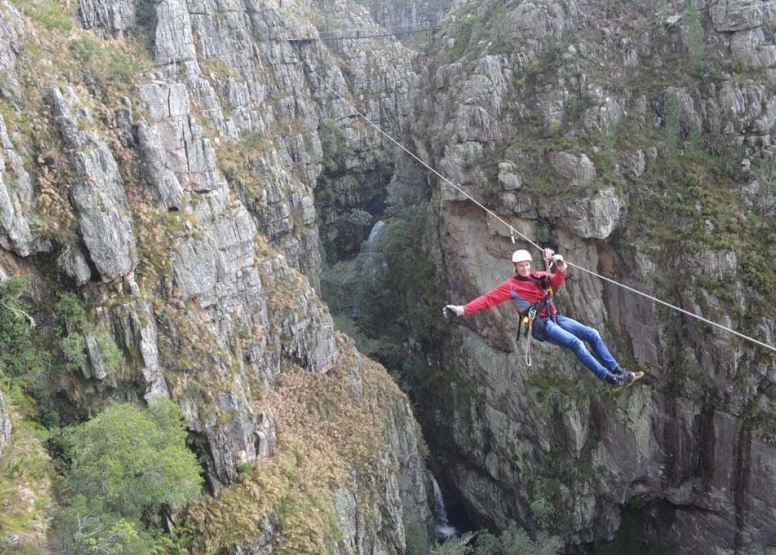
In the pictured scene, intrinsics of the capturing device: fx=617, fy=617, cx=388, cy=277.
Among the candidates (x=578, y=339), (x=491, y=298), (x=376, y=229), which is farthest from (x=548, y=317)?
(x=376, y=229)

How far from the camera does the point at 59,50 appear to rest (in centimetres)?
1609

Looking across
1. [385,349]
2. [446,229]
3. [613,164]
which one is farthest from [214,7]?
[613,164]

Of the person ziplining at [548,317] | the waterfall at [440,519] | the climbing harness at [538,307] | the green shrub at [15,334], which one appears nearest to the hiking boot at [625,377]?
the person ziplining at [548,317]

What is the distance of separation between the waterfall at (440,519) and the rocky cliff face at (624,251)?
1.29 meters

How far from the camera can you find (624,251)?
963 inches

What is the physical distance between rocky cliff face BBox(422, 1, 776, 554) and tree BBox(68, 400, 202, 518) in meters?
16.4

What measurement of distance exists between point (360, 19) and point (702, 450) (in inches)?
1759

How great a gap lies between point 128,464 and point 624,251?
64.2ft

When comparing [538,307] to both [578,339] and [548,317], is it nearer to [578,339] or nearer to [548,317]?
[548,317]

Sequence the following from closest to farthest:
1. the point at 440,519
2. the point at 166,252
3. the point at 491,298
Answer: the point at 491,298
the point at 166,252
the point at 440,519

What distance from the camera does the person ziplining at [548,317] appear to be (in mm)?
10641

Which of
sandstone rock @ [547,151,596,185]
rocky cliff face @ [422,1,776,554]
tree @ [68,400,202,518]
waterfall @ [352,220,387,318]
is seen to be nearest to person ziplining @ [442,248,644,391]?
tree @ [68,400,202,518]

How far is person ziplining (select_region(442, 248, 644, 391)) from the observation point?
419 inches

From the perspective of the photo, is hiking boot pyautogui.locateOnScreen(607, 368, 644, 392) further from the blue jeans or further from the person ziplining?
the blue jeans
